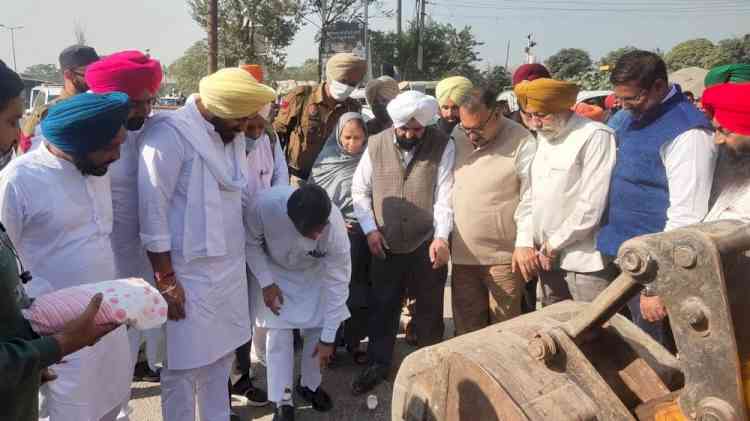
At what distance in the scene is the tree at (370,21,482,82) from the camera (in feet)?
117

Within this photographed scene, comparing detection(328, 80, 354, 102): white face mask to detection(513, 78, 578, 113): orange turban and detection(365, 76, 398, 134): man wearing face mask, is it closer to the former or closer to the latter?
detection(365, 76, 398, 134): man wearing face mask

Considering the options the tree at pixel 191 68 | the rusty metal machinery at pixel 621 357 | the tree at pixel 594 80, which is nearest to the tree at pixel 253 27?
the tree at pixel 191 68

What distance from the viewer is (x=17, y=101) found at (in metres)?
1.62

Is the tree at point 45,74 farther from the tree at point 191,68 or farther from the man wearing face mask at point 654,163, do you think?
the man wearing face mask at point 654,163

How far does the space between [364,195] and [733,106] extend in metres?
1.94

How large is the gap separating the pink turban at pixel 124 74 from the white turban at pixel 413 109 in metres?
1.28

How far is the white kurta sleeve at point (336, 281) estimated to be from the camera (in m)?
3.00

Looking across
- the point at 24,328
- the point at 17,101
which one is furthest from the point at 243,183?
the point at 24,328

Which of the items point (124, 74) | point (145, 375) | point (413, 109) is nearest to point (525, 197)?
point (413, 109)

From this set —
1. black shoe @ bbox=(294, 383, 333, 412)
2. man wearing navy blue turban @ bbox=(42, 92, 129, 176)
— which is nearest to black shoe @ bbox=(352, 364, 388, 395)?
black shoe @ bbox=(294, 383, 333, 412)

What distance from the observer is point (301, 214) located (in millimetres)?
2721

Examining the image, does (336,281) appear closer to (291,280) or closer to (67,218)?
(291,280)

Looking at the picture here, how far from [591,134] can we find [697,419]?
69.0 inches

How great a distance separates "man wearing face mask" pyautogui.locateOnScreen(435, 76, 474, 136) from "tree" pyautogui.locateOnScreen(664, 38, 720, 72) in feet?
106
